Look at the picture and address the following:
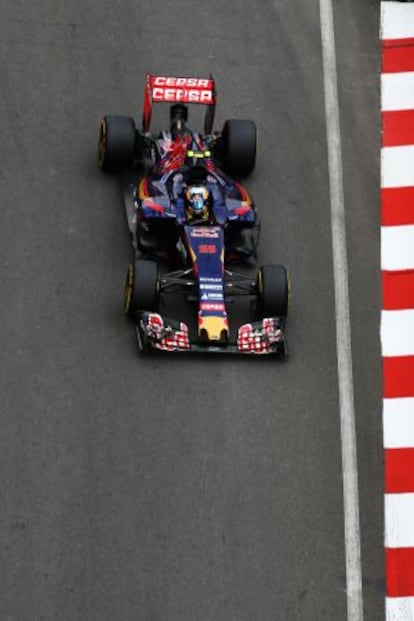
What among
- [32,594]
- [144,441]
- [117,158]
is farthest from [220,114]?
[32,594]

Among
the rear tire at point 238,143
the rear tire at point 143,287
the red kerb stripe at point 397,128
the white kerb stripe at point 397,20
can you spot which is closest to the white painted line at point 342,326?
the red kerb stripe at point 397,128

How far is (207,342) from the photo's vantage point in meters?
19.2

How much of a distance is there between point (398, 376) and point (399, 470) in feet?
4.28

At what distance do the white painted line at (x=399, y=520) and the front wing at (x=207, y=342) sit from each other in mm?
1945

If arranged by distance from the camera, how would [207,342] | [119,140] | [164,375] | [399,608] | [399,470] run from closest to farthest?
[399,608] → [399,470] → [207,342] → [164,375] → [119,140]

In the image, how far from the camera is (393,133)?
23000 millimetres

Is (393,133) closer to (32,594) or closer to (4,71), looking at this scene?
(4,71)

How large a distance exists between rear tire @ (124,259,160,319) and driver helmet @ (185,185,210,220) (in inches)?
34.8

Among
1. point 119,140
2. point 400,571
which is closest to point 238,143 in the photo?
point 119,140

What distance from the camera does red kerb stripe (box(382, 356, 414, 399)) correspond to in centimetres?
1981

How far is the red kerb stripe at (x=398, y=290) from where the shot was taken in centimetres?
2083

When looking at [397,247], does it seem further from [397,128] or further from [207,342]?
[207,342]

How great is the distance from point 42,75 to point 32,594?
774 centimetres

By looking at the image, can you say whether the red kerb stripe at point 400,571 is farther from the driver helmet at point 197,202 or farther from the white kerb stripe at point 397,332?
the driver helmet at point 197,202
